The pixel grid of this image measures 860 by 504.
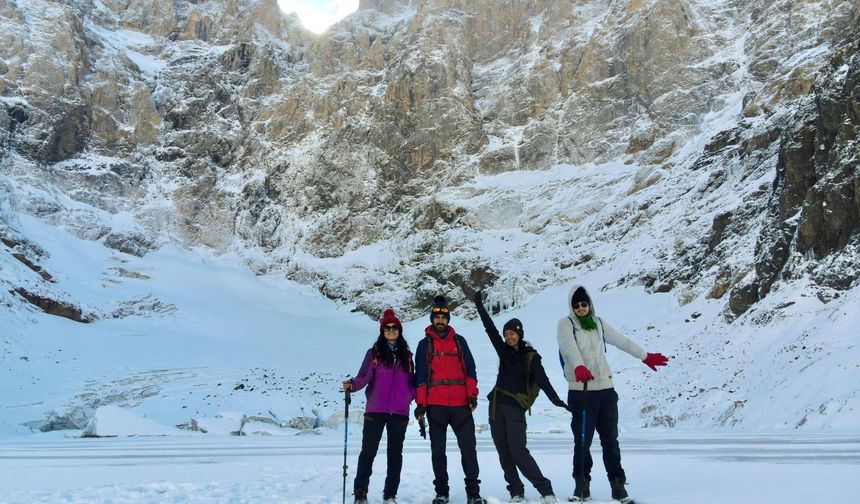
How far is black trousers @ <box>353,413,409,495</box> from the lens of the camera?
5.83 m

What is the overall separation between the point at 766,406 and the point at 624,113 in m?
67.1

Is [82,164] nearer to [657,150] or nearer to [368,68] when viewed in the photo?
[368,68]

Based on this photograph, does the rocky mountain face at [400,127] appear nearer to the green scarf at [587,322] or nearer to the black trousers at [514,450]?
the green scarf at [587,322]

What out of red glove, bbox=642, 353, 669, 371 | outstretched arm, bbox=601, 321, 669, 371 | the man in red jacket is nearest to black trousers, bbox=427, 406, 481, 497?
the man in red jacket

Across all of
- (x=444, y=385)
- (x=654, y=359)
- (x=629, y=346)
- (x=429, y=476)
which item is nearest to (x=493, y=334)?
(x=444, y=385)

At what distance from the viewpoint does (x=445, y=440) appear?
5.82m

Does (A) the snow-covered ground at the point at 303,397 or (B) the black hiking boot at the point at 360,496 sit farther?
(A) the snow-covered ground at the point at 303,397

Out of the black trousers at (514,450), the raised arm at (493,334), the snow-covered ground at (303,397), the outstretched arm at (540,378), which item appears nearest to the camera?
the black trousers at (514,450)

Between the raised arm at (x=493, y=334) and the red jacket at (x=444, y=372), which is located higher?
the raised arm at (x=493, y=334)

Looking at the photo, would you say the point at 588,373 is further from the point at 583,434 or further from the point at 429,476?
the point at 429,476

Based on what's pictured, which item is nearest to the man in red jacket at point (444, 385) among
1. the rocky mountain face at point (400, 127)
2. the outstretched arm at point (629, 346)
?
the outstretched arm at point (629, 346)

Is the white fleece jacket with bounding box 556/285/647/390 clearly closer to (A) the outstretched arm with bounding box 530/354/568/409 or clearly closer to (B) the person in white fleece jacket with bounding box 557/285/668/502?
(B) the person in white fleece jacket with bounding box 557/285/668/502

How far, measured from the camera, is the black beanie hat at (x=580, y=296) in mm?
5922

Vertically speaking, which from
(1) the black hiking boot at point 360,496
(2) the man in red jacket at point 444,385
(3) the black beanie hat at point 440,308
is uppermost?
(3) the black beanie hat at point 440,308
